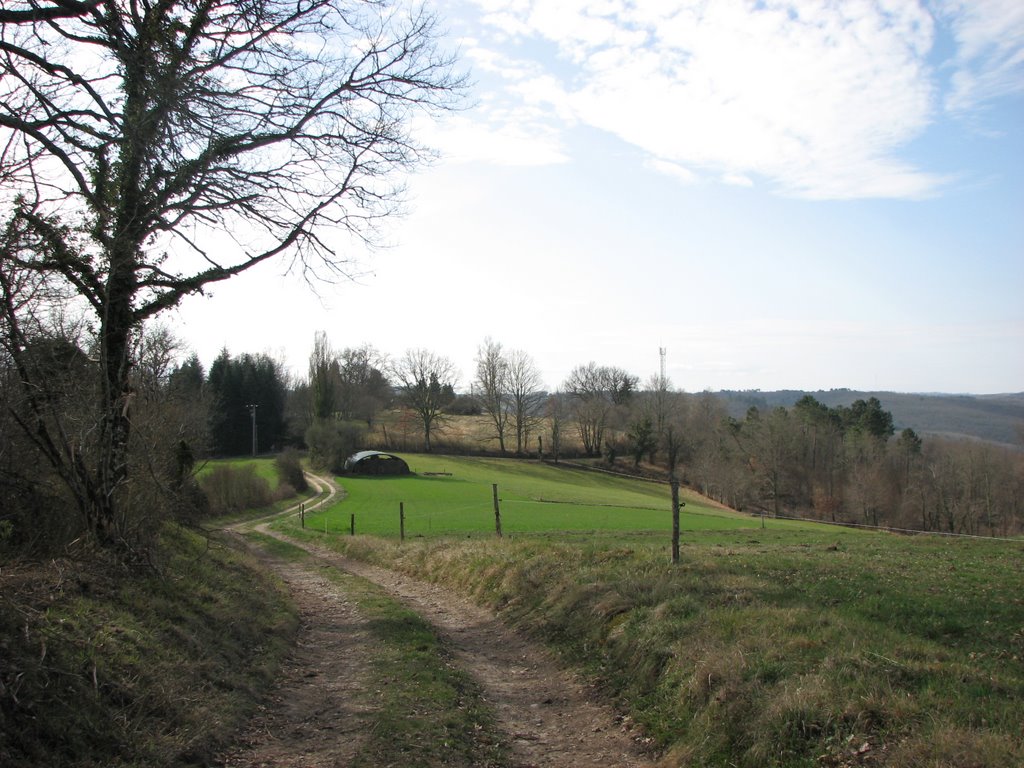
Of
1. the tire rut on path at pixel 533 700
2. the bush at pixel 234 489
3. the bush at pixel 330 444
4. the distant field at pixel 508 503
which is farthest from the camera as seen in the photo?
the bush at pixel 330 444

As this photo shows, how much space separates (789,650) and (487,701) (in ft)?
10.6

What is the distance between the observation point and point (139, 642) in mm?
7031

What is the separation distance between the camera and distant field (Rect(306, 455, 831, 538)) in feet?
127

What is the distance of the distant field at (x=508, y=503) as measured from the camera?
127 ft

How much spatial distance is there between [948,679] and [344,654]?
23.3ft

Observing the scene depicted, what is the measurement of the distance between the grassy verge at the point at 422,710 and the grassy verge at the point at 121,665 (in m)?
1.29

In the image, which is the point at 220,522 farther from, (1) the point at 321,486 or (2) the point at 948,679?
(2) the point at 948,679

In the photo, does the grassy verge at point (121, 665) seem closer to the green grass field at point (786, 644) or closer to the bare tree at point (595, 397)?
the green grass field at point (786, 644)

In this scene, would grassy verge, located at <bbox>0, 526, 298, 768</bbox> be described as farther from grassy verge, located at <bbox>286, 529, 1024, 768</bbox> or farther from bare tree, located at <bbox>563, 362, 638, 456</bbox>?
bare tree, located at <bbox>563, 362, 638, 456</bbox>

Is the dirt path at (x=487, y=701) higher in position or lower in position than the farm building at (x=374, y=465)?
higher

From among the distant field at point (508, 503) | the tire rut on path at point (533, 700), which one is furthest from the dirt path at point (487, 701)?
the distant field at point (508, 503)

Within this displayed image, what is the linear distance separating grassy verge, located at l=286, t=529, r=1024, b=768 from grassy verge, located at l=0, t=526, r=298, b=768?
3967 millimetres

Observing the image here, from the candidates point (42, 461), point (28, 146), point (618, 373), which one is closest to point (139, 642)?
point (42, 461)

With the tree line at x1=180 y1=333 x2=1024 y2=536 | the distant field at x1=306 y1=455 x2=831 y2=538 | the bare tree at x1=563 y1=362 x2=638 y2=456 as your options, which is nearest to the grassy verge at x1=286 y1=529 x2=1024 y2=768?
the distant field at x1=306 y1=455 x2=831 y2=538
